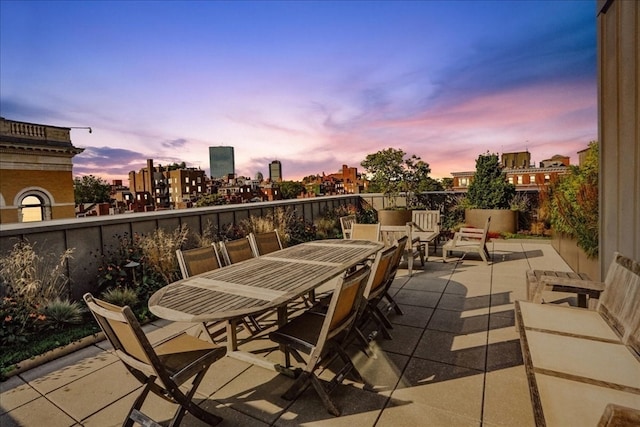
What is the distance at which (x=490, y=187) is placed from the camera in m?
10.3

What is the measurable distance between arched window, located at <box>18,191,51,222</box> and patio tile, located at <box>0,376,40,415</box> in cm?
2325

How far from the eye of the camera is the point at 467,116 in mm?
11414

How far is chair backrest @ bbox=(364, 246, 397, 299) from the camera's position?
2732 millimetres

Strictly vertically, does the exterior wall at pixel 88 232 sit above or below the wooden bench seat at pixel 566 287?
above

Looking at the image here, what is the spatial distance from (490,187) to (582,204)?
19.0ft

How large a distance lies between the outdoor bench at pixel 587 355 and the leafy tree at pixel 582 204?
2571 mm

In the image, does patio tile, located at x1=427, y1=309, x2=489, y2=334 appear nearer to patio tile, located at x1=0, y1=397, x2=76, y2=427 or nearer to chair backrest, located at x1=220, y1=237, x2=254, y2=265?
chair backrest, located at x1=220, y1=237, x2=254, y2=265

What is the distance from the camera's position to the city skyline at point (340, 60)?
7691 mm

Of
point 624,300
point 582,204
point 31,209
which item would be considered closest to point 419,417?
→ point 624,300

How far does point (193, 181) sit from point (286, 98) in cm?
7807

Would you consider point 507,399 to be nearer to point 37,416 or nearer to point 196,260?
point 196,260

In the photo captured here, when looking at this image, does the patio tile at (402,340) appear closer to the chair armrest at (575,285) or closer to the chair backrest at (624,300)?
the chair armrest at (575,285)

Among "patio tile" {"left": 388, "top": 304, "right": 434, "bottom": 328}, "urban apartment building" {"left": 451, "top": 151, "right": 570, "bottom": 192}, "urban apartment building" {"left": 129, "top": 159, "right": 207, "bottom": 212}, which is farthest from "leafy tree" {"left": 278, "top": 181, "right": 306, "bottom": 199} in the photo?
"patio tile" {"left": 388, "top": 304, "right": 434, "bottom": 328}

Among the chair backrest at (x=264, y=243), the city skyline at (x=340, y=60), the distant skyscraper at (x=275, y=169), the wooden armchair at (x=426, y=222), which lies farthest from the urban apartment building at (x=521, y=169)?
the distant skyscraper at (x=275, y=169)
